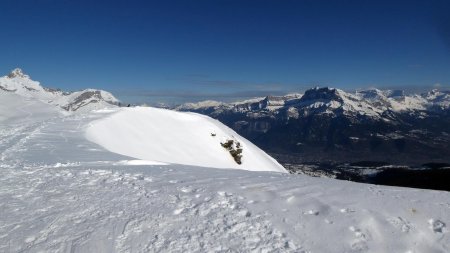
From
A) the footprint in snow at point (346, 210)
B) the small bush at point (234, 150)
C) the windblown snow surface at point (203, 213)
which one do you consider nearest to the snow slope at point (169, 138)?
the small bush at point (234, 150)

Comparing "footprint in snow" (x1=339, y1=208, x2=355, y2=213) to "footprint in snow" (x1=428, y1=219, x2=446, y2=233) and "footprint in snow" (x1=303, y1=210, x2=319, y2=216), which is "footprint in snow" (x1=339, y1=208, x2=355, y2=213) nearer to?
"footprint in snow" (x1=303, y1=210, x2=319, y2=216)

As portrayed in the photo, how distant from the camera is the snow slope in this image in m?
39.9

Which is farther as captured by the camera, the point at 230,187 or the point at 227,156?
the point at 227,156

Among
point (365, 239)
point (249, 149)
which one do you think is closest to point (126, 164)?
point (365, 239)

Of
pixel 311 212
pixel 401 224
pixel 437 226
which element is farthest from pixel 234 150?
pixel 437 226

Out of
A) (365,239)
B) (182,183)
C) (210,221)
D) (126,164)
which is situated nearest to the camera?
(365,239)

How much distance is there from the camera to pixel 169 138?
52938mm

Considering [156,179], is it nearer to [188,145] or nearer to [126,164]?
[126,164]

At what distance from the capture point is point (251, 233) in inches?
417

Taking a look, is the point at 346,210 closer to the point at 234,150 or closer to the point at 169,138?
the point at 169,138

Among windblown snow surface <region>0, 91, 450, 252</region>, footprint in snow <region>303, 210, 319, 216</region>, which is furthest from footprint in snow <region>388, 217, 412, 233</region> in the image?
footprint in snow <region>303, 210, 319, 216</region>

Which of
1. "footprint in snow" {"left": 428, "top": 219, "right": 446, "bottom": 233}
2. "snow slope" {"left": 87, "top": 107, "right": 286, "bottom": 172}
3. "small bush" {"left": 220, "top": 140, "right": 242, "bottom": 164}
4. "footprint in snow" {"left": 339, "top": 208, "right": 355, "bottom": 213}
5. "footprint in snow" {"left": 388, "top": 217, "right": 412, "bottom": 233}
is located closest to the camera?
"footprint in snow" {"left": 428, "top": 219, "right": 446, "bottom": 233}

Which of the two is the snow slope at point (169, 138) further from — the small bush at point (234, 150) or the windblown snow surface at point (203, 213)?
the windblown snow surface at point (203, 213)

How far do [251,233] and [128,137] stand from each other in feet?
120
